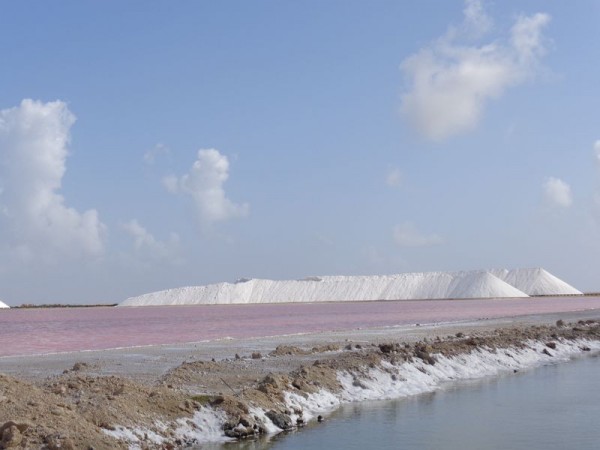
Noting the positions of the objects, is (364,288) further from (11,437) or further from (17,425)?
(11,437)

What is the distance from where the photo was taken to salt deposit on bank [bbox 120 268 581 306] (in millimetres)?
151500

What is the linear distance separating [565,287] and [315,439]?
150847 mm

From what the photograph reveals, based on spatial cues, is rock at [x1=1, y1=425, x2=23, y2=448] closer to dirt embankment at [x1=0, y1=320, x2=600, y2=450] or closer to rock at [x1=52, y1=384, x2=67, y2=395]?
dirt embankment at [x1=0, y1=320, x2=600, y2=450]

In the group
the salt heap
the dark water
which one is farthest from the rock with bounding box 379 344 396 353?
the salt heap

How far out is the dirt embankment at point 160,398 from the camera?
9516 millimetres

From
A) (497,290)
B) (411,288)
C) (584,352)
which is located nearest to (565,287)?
(497,290)

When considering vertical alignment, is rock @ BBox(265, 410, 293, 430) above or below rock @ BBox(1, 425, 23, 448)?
below

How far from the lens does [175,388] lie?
13.1 m

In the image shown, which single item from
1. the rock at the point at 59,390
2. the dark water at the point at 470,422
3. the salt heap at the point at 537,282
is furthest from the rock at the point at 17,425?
the salt heap at the point at 537,282

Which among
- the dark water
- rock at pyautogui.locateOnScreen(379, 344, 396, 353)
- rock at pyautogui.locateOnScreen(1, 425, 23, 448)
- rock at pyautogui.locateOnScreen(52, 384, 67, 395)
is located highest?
rock at pyautogui.locateOnScreen(379, 344, 396, 353)

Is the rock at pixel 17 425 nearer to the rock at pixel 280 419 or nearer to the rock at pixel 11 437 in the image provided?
the rock at pixel 11 437

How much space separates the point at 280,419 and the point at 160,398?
2.00 metres

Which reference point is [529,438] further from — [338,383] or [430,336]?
[430,336]

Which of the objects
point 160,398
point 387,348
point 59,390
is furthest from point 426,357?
point 59,390
